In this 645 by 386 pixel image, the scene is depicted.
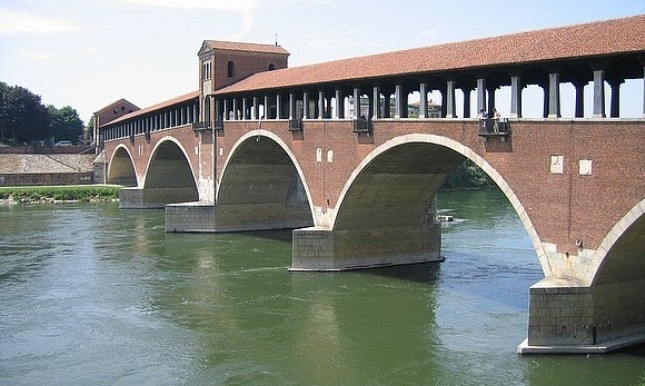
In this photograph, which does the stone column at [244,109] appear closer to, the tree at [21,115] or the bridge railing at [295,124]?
the bridge railing at [295,124]

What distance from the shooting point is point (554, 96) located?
52.8 ft

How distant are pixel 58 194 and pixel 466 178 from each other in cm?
3117

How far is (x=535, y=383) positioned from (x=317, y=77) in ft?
46.1

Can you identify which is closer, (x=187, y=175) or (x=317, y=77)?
(x=317, y=77)

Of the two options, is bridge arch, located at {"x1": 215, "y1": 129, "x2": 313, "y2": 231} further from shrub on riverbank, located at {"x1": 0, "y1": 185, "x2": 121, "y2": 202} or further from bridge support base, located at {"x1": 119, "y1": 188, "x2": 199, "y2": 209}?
shrub on riverbank, located at {"x1": 0, "y1": 185, "x2": 121, "y2": 202}

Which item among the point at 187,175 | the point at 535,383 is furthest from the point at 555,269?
the point at 187,175

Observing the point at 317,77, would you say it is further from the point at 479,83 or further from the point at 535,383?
the point at 535,383

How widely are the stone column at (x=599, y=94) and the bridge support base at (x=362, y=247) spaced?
10954mm

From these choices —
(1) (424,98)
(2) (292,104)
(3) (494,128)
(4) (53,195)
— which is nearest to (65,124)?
(4) (53,195)

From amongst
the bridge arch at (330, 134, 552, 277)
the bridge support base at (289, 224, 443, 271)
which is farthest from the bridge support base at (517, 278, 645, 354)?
the bridge support base at (289, 224, 443, 271)

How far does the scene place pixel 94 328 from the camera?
59.3 ft

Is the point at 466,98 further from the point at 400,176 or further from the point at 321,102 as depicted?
the point at 321,102

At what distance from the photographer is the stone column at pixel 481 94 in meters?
18.2

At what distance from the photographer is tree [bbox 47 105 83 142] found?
8906cm
